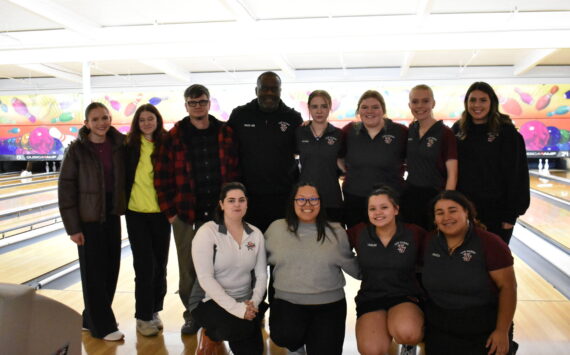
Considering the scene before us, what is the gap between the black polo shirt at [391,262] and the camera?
1791 mm

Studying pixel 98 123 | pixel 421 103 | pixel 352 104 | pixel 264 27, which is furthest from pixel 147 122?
pixel 352 104

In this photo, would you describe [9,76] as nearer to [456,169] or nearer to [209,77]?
[209,77]

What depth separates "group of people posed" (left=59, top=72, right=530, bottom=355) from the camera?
5.62 feet

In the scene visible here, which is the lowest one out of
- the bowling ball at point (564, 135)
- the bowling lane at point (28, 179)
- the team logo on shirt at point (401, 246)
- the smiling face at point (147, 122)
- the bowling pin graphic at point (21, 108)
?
the bowling lane at point (28, 179)

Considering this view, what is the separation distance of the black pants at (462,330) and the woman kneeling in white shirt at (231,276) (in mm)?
707

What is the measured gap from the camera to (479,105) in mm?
1999

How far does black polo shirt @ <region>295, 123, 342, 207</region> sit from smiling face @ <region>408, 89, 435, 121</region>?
14.4 inches

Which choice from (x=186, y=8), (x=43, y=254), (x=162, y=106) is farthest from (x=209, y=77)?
(x=43, y=254)

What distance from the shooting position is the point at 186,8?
465 cm

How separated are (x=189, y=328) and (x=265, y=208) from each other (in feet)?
2.30

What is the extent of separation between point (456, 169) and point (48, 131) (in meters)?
9.80

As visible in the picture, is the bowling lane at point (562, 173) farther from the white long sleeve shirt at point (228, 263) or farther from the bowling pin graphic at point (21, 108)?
the bowling pin graphic at point (21, 108)

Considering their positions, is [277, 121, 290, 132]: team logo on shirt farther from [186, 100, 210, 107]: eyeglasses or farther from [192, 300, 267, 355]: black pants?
[192, 300, 267, 355]: black pants

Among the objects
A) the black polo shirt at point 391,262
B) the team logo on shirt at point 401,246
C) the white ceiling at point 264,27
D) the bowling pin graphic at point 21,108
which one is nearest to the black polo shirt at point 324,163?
the black polo shirt at point 391,262
